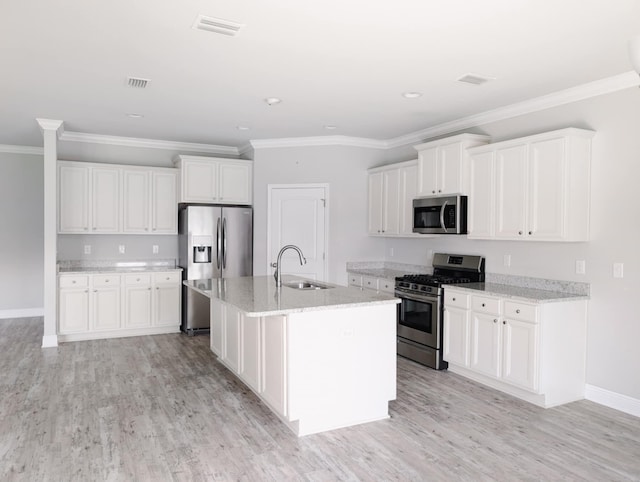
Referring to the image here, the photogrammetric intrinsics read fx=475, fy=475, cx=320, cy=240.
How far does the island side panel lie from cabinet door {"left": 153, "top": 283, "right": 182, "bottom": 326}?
3.54 meters

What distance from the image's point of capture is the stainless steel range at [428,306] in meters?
4.67

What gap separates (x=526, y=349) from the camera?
→ 3771 mm

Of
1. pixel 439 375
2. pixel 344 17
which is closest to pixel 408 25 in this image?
pixel 344 17

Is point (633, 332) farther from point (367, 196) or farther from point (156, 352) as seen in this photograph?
point (156, 352)

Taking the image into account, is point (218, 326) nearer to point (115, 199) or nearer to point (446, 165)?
point (115, 199)

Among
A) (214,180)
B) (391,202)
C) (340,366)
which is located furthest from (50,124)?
(340,366)

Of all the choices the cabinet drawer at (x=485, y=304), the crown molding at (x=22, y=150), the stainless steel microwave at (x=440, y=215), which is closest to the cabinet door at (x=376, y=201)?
the stainless steel microwave at (x=440, y=215)

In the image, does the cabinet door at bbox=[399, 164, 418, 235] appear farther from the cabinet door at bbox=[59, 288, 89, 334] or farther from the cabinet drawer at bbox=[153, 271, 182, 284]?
the cabinet door at bbox=[59, 288, 89, 334]

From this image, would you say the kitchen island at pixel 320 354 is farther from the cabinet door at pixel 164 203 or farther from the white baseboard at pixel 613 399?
the cabinet door at pixel 164 203

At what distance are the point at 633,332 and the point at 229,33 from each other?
11.9 feet

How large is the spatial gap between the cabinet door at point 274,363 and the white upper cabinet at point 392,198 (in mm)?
2707

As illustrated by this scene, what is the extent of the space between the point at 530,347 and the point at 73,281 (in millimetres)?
5052

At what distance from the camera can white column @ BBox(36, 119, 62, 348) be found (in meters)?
5.39

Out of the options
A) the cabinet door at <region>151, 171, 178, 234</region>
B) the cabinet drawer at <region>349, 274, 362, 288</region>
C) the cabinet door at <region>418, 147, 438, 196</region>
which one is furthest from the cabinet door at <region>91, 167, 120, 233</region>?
the cabinet door at <region>418, 147, 438, 196</region>
